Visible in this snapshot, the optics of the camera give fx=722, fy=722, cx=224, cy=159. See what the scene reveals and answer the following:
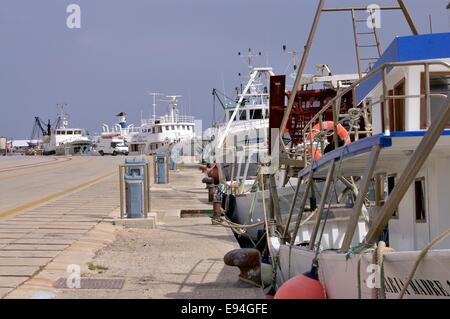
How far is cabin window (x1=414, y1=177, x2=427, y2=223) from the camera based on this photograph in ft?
26.0

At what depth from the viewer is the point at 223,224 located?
55.5 feet

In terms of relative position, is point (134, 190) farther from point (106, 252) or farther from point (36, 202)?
point (36, 202)

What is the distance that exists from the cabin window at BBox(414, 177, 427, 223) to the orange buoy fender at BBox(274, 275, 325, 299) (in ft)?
4.93

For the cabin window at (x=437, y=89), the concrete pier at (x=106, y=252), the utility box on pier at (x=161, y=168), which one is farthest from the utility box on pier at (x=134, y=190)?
the utility box on pier at (x=161, y=168)

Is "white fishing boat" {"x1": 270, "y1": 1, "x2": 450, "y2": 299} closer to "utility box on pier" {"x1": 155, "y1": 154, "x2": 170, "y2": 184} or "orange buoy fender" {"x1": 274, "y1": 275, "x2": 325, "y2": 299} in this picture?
"orange buoy fender" {"x1": 274, "y1": 275, "x2": 325, "y2": 299}

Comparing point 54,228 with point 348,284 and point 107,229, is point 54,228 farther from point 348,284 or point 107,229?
point 348,284

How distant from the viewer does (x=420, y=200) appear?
8039 mm

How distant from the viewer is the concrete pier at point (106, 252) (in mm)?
8922

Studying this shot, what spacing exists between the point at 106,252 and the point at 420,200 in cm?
569

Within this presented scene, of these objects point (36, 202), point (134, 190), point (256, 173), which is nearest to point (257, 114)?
point (256, 173)

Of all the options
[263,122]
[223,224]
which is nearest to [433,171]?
[223,224]

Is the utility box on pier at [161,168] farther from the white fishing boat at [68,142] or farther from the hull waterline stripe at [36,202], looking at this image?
Result: the white fishing boat at [68,142]

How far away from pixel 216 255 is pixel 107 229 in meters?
2.98

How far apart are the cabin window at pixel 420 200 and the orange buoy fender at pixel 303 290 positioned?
1501mm
